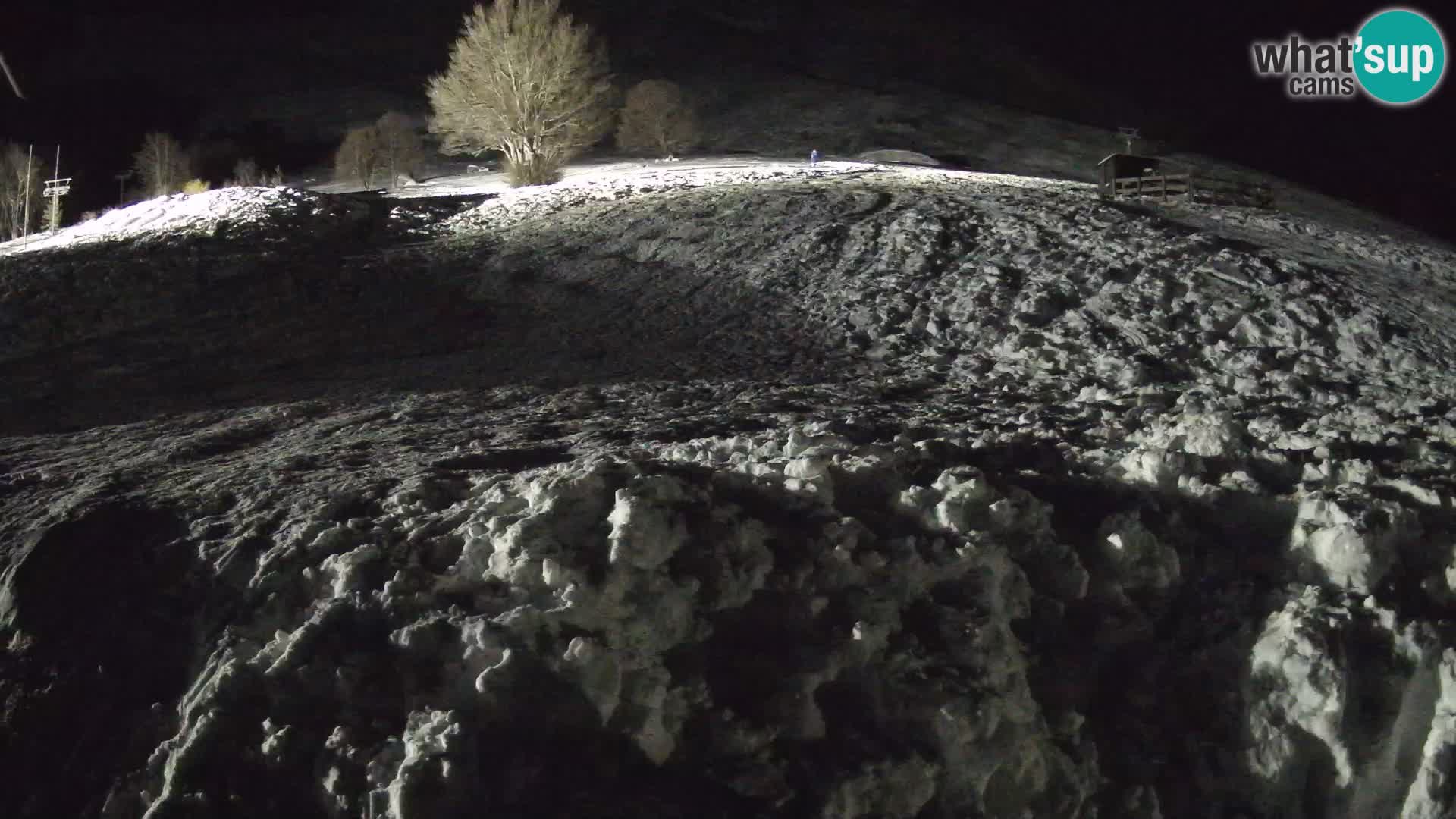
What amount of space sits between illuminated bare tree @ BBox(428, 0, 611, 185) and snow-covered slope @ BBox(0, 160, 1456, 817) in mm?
19740

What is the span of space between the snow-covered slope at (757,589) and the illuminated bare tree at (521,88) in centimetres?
1974

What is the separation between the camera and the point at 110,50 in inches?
2279

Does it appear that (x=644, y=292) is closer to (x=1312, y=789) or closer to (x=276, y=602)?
(x=276, y=602)

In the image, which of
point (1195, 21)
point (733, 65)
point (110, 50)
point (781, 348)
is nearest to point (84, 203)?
point (110, 50)

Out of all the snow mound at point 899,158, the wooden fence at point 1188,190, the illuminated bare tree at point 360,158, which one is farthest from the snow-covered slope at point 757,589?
the illuminated bare tree at point 360,158

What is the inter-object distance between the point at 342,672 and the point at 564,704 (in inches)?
37.7

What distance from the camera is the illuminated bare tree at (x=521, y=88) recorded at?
90.1 ft

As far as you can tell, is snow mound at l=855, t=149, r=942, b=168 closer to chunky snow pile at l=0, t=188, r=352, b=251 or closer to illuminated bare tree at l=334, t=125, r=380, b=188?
illuminated bare tree at l=334, t=125, r=380, b=188

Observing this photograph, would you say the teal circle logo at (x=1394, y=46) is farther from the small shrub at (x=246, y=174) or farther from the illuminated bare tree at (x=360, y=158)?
the small shrub at (x=246, y=174)

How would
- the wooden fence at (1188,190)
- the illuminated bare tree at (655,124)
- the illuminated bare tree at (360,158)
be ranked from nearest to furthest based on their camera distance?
the wooden fence at (1188,190), the illuminated bare tree at (360,158), the illuminated bare tree at (655,124)

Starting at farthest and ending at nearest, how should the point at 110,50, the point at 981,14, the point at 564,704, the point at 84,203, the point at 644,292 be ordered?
the point at 981,14
the point at 110,50
the point at 84,203
the point at 644,292
the point at 564,704

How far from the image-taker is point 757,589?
5367mm

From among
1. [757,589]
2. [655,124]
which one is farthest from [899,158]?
[757,589]

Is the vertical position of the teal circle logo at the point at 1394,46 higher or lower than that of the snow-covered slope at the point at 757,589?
higher
